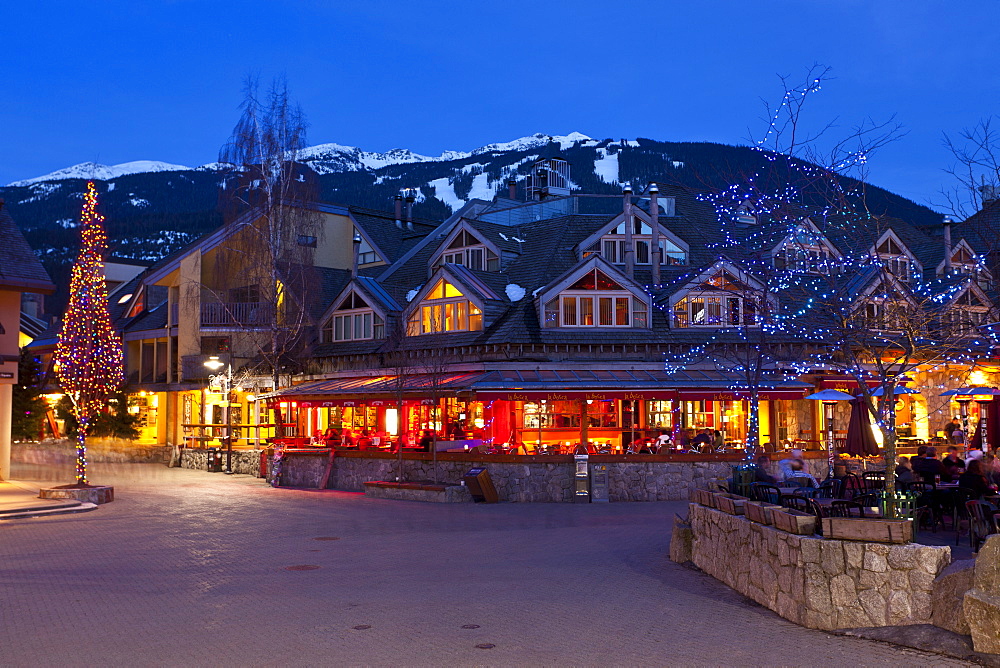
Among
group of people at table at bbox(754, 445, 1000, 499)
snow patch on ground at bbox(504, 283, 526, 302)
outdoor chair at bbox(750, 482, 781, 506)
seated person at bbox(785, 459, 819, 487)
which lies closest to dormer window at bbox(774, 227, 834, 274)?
outdoor chair at bbox(750, 482, 781, 506)

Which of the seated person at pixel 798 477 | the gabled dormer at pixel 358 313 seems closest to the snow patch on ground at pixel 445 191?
the gabled dormer at pixel 358 313

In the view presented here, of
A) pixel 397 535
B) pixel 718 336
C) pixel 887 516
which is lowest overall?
pixel 397 535

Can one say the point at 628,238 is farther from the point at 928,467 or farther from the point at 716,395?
the point at 928,467

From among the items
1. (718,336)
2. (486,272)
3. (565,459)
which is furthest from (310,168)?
(565,459)

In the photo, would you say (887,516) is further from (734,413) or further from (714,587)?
(734,413)

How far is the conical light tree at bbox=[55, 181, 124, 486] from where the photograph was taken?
112 ft

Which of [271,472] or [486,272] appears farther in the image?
[486,272]

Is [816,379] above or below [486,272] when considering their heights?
below

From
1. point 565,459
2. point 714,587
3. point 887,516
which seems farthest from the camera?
point 565,459

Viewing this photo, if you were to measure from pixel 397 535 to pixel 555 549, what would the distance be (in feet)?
10.7

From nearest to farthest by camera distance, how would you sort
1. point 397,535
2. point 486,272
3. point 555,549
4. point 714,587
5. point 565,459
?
point 714,587
point 555,549
point 397,535
point 565,459
point 486,272

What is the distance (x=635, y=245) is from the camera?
36.3 meters

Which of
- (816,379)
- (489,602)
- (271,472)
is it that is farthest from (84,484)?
(816,379)

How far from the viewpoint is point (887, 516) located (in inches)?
389
